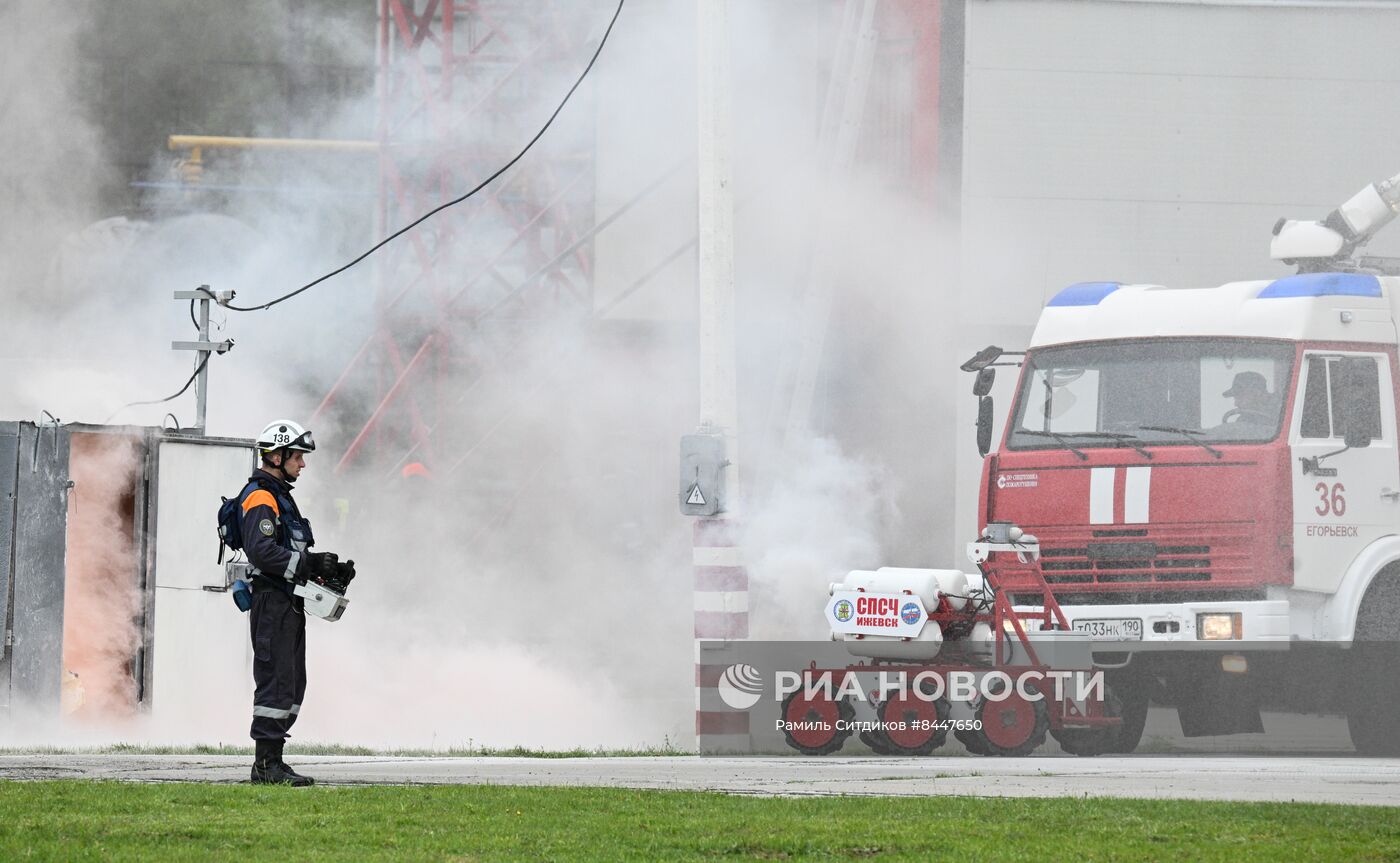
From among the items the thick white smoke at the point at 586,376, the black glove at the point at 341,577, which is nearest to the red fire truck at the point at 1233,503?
the thick white smoke at the point at 586,376

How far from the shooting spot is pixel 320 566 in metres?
7.83

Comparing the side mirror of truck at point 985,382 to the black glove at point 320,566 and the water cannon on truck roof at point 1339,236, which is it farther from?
the black glove at point 320,566

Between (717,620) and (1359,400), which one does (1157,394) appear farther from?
(717,620)

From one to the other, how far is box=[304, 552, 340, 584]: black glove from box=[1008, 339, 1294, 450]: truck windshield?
16.8 ft

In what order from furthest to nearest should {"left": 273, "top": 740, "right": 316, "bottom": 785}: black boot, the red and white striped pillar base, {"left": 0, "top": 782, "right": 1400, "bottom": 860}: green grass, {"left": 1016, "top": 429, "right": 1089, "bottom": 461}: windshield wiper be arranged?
the red and white striped pillar base
{"left": 1016, "top": 429, "right": 1089, "bottom": 461}: windshield wiper
{"left": 273, "top": 740, "right": 316, "bottom": 785}: black boot
{"left": 0, "top": 782, "right": 1400, "bottom": 860}: green grass

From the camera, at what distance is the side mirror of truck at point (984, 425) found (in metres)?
11.9

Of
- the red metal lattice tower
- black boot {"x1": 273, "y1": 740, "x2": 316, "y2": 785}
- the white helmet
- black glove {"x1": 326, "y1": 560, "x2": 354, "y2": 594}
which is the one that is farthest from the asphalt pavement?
the red metal lattice tower

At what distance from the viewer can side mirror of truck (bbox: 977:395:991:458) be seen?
1187 cm

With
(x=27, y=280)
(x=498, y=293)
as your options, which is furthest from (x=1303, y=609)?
(x=27, y=280)

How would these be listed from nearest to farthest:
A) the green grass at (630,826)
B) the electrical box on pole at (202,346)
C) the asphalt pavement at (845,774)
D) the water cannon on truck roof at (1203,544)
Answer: the green grass at (630,826) < the asphalt pavement at (845,774) < the water cannon on truck roof at (1203,544) < the electrical box on pole at (202,346)

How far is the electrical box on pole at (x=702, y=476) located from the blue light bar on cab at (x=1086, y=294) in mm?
2334

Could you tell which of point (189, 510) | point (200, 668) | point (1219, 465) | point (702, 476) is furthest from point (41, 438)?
point (1219, 465)

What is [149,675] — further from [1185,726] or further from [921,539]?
[921,539]

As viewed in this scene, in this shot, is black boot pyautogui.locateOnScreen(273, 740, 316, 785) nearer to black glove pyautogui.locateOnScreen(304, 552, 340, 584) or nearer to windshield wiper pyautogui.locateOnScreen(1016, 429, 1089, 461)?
black glove pyautogui.locateOnScreen(304, 552, 340, 584)
